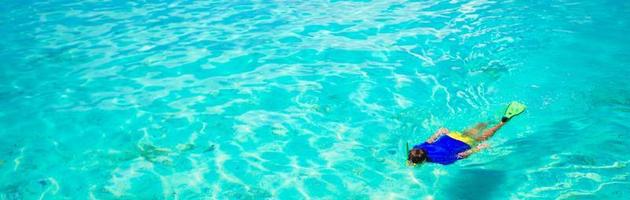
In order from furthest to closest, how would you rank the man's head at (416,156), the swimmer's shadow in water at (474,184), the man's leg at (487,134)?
the man's leg at (487,134) → the swimmer's shadow in water at (474,184) → the man's head at (416,156)

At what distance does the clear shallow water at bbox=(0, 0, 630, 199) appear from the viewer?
507cm

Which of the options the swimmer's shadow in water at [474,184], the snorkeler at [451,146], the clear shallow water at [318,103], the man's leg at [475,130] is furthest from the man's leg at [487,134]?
the swimmer's shadow in water at [474,184]

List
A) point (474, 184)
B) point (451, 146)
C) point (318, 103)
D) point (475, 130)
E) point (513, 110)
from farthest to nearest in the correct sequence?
point (318, 103), point (475, 130), point (513, 110), point (474, 184), point (451, 146)

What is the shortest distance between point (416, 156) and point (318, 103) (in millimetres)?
2699

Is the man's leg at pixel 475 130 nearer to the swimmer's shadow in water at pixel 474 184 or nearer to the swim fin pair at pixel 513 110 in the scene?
the swim fin pair at pixel 513 110

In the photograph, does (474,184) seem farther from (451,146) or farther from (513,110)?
(513,110)

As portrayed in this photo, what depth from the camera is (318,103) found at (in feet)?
22.1

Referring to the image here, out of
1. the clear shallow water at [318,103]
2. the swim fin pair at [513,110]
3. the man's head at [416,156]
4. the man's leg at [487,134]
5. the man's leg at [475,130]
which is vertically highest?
the man's head at [416,156]

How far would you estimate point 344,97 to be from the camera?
6.88m

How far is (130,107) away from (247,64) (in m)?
2.25

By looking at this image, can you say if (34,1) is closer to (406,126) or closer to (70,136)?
(70,136)

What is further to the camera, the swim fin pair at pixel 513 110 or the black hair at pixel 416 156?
the swim fin pair at pixel 513 110

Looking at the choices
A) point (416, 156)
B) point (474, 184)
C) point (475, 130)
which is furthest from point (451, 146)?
point (475, 130)

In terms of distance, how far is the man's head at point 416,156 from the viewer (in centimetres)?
422
